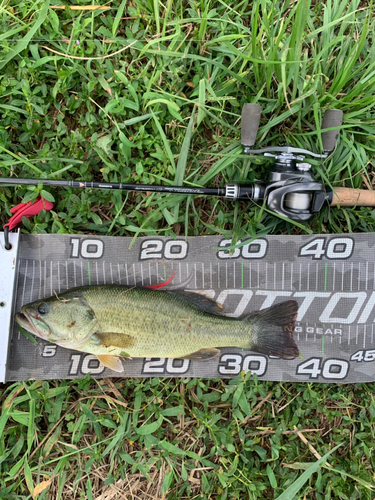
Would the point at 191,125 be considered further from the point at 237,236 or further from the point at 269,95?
the point at 237,236

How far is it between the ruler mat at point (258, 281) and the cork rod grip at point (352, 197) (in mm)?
267

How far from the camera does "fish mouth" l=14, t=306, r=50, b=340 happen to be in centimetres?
233

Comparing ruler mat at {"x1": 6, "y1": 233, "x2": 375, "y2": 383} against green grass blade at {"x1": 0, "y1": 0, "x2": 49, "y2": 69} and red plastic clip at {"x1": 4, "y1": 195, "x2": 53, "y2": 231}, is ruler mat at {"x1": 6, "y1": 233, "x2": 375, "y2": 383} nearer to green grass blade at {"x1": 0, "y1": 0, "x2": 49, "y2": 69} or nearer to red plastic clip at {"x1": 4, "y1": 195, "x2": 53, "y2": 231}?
red plastic clip at {"x1": 4, "y1": 195, "x2": 53, "y2": 231}

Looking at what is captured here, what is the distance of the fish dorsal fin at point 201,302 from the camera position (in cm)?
250

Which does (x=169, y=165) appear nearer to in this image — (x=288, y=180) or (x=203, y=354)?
(x=288, y=180)

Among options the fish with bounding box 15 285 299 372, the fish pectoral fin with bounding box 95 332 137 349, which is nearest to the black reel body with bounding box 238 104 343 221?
the fish with bounding box 15 285 299 372

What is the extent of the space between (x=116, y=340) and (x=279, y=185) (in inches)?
60.7

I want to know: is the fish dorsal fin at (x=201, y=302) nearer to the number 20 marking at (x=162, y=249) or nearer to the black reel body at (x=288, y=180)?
the number 20 marking at (x=162, y=249)

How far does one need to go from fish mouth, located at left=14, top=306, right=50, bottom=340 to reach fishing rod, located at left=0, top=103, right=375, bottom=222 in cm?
89

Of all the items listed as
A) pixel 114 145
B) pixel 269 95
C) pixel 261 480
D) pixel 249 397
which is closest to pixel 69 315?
pixel 114 145

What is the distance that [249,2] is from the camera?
2.49m

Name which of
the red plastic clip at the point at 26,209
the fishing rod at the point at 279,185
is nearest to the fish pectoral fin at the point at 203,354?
the fishing rod at the point at 279,185

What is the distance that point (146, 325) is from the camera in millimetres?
2387

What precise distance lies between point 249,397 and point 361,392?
0.88 meters
